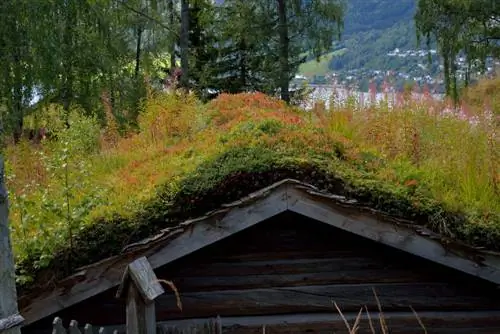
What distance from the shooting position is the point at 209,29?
994 inches

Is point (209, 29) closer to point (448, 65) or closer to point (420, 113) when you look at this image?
point (448, 65)

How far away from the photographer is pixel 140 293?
149 inches

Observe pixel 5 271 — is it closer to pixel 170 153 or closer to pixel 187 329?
pixel 187 329

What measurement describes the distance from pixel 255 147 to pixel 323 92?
182 inches

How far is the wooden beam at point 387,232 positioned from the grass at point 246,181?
0.14 m

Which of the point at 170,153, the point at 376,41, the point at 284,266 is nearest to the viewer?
the point at 284,266

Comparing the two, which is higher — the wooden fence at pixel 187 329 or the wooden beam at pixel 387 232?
the wooden beam at pixel 387 232

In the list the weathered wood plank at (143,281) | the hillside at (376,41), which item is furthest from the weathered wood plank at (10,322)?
the hillside at (376,41)

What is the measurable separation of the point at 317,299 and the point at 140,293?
1.48m

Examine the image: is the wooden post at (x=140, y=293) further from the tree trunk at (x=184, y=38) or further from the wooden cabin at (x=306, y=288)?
the tree trunk at (x=184, y=38)

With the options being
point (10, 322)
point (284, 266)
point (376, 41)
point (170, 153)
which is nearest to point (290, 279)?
point (284, 266)

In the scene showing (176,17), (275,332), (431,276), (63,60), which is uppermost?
(176,17)

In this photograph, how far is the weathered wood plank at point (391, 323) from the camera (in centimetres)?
468

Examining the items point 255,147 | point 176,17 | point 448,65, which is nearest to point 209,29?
point 176,17
